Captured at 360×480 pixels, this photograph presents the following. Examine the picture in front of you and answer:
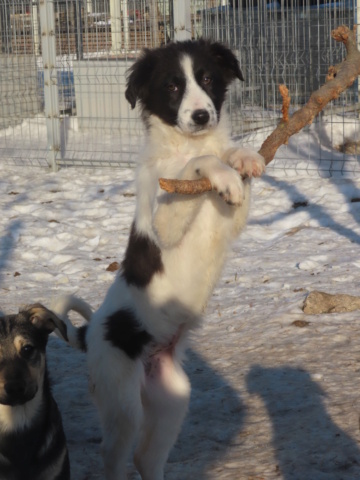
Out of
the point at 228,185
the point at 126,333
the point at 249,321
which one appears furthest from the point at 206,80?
the point at 249,321

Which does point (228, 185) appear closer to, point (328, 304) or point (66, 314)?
point (66, 314)

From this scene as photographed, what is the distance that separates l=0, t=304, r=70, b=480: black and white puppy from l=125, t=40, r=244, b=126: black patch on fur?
1368mm

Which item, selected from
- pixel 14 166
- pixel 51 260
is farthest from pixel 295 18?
pixel 51 260

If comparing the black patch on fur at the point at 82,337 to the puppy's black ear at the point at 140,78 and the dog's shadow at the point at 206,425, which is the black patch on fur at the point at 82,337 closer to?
the dog's shadow at the point at 206,425

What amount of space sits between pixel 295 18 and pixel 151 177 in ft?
24.9

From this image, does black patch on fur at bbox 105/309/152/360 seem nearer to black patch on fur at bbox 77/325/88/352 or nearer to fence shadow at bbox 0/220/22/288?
black patch on fur at bbox 77/325/88/352

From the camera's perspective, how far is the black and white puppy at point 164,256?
3.93m

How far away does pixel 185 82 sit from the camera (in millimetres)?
4469

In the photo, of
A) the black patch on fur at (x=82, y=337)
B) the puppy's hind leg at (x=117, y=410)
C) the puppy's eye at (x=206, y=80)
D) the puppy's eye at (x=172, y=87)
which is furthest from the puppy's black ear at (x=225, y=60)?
the puppy's hind leg at (x=117, y=410)

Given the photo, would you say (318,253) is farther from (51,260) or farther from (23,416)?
(23,416)

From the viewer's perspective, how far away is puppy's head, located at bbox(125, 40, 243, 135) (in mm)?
4367

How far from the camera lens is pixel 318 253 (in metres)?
7.60

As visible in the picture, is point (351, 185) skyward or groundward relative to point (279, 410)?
skyward

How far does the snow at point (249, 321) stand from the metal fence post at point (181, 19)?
203 cm
